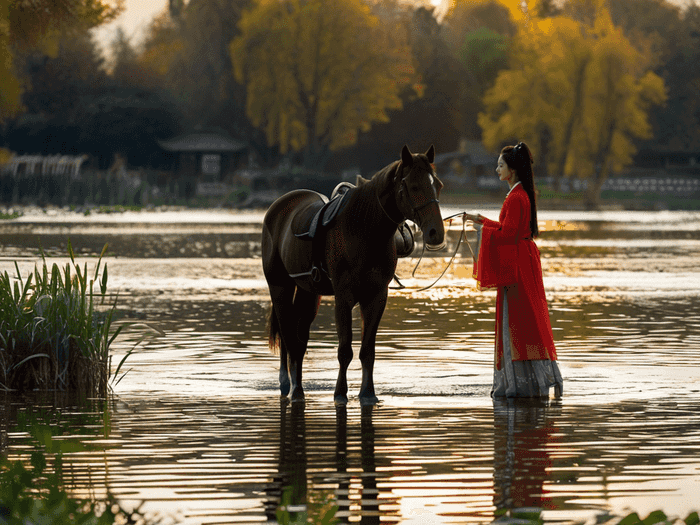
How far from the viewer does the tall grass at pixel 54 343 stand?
1110 centimetres

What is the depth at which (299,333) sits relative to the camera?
453 inches

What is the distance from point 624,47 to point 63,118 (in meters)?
32.7

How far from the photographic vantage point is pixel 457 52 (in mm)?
110812

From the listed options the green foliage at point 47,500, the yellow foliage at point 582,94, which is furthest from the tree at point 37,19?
the yellow foliage at point 582,94

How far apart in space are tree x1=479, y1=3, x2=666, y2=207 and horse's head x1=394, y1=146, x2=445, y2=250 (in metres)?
74.7

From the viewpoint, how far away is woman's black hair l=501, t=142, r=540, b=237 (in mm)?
10906

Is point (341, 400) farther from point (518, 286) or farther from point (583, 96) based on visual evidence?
point (583, 96)

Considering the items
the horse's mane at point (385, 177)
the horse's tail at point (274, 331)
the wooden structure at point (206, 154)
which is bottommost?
the horse's tail at point (274, 331)

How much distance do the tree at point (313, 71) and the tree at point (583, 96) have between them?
8.83 m

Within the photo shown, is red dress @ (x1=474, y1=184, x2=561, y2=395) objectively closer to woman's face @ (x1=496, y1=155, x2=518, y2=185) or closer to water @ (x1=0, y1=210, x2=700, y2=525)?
woman's face @ (x1=496, y1=155, x2=518, y2=185)

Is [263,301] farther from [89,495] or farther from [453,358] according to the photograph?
[89,495]

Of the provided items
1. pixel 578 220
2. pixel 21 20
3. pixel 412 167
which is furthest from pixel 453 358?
pixel 578 220

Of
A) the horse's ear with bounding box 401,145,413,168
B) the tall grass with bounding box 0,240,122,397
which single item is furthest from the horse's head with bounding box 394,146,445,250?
the tall grass with bounding box 0,240,122,397

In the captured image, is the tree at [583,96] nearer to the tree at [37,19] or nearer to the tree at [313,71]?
the tree at [313,71]
